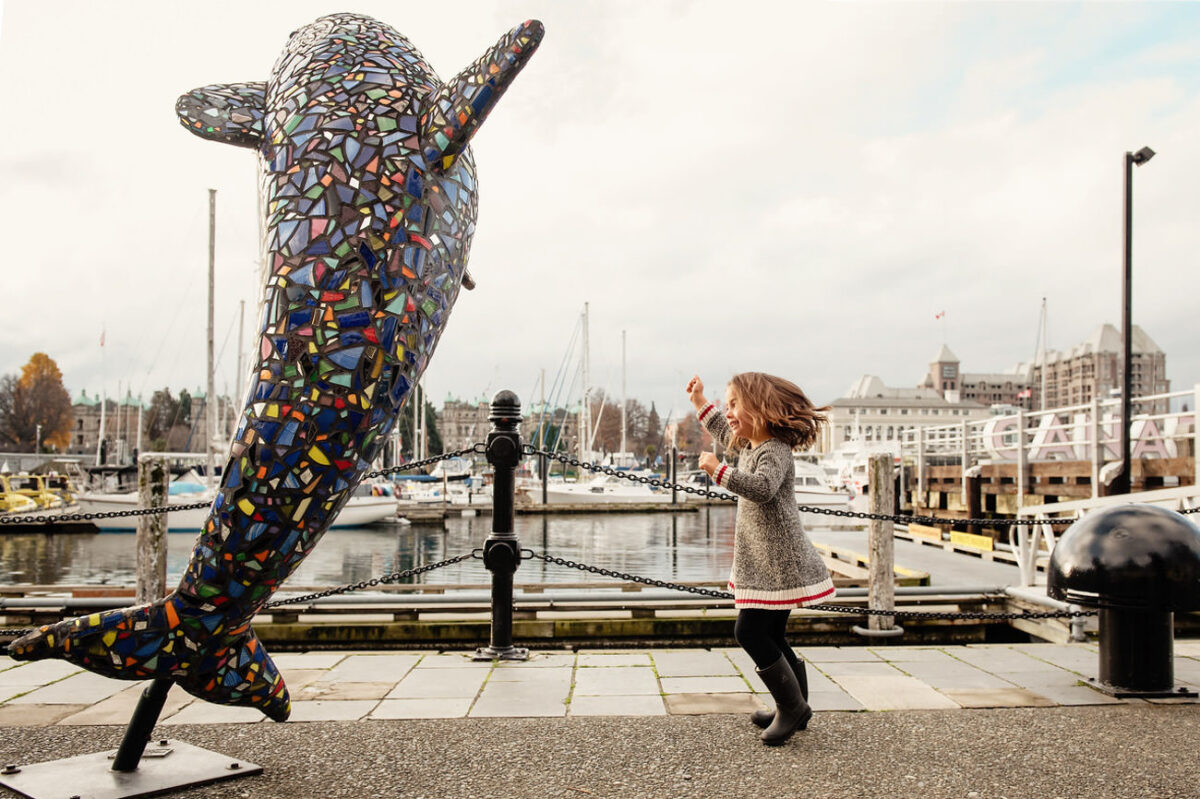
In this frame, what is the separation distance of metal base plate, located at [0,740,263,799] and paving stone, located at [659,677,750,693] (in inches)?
85.7

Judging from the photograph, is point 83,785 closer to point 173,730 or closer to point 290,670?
point 173,730

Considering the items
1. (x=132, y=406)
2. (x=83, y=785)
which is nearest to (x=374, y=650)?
(x=83, y=785)

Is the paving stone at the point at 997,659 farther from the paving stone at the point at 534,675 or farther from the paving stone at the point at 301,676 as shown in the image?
the paving stone at the point at 301,676

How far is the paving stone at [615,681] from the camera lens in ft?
14.9

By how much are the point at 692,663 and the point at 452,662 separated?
1.47 meters

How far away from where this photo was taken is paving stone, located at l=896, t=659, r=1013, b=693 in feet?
15.0

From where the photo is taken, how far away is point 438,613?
7.24 metres

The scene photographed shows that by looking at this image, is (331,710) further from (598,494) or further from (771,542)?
(598,494)

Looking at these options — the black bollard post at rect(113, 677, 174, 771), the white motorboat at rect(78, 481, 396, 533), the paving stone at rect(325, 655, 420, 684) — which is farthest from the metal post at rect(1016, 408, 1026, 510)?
the white motorboat at rect(78, 481, 396, 533)

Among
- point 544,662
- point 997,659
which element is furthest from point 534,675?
point 997,659

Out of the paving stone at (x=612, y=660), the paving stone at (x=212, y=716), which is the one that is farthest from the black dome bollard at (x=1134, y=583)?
the paving stone at (x=212, y=716)

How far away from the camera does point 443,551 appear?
26438 millimetres

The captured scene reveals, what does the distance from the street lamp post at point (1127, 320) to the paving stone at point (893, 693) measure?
28.3 feet

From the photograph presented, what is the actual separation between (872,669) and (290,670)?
343 centimetres
